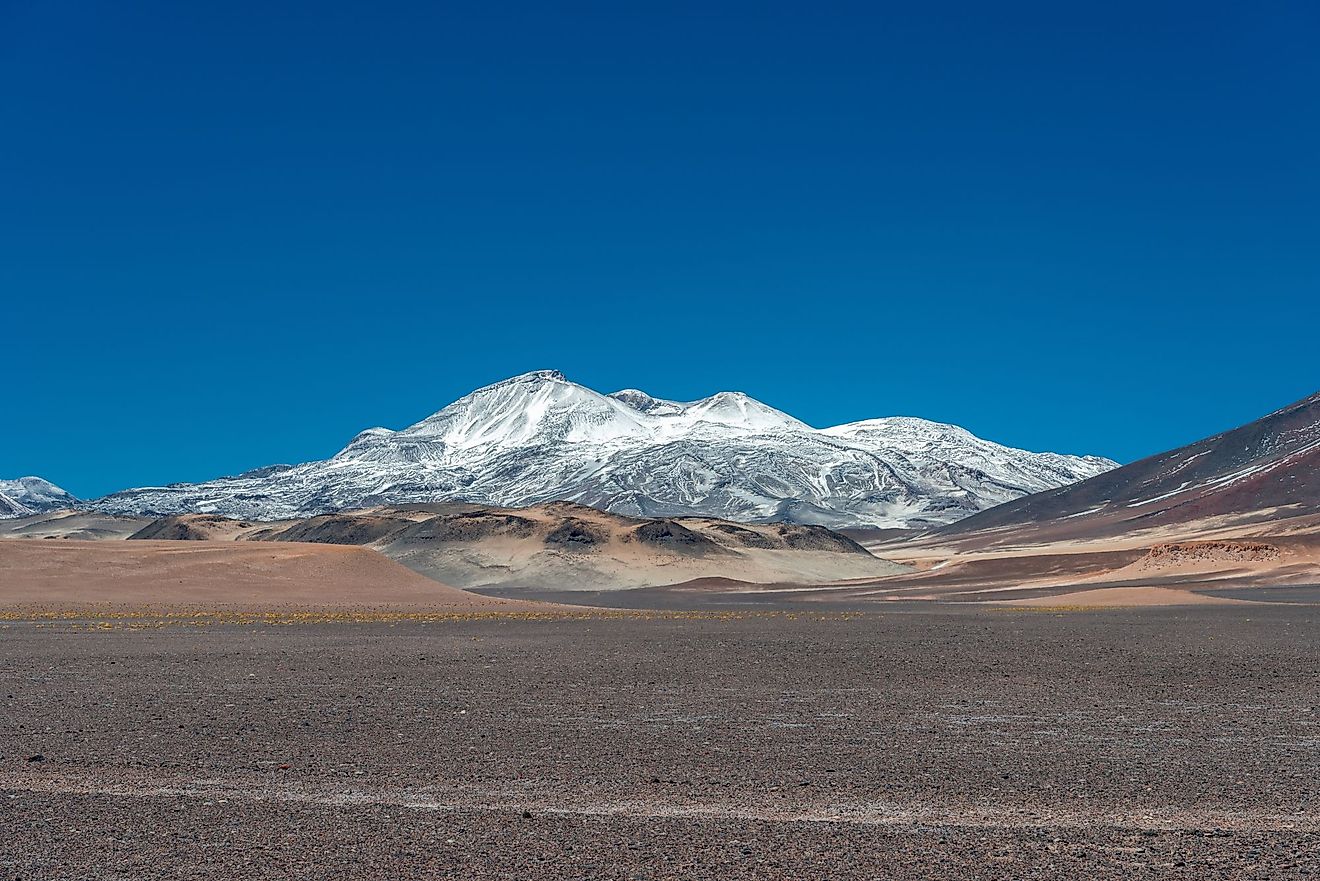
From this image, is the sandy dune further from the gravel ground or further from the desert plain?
the gravel ground

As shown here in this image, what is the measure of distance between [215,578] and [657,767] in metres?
58.5

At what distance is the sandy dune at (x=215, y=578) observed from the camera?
5788 centimetres

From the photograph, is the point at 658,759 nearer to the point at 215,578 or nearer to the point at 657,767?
the point at 657,767

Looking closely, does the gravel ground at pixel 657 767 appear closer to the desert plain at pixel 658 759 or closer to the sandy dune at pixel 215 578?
the desert plain at pixel 658 759

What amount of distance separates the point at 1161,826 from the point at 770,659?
1726cm

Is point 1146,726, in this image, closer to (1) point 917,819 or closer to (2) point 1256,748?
(2) point 1256,748

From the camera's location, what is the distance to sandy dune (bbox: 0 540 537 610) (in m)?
57.9

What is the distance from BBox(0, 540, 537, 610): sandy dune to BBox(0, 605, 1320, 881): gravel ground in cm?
3224

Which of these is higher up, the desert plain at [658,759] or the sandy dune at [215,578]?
the sandy dune at [215,578]

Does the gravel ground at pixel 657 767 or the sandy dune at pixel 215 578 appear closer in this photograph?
the gravel ground at pixel 657 767

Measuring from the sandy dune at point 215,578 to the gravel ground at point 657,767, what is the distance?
1269 inches

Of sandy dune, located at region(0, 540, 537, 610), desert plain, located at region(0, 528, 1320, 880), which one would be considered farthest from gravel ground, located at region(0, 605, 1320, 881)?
sandy dune, located at region(0, 540, 537, 610)

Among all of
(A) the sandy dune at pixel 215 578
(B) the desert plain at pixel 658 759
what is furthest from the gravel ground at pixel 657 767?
(A) the sandy dune at pixel 215 578

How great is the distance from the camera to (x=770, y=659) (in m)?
27.8
